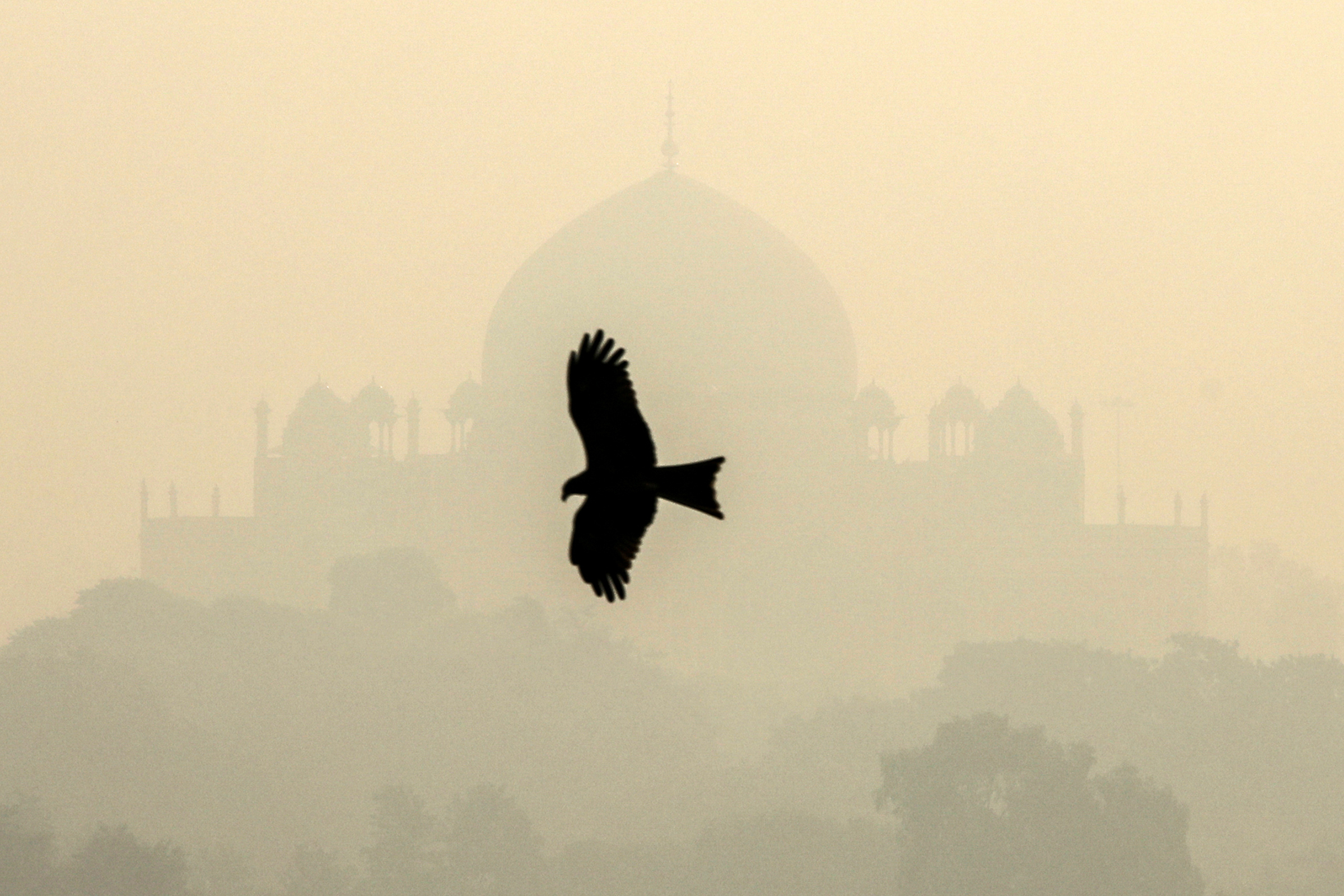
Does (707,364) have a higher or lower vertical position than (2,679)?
higher

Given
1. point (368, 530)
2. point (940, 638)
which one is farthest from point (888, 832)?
point (368, 530)

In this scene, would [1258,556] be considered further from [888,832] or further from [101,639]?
[888,832]

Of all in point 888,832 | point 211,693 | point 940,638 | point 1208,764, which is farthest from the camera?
point 940,638

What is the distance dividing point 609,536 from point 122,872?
66.0ft

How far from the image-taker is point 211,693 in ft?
119

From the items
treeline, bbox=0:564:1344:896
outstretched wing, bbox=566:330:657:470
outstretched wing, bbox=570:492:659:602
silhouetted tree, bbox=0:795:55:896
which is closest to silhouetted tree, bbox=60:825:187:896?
silhouetted tree, bbox=0:795:55:896

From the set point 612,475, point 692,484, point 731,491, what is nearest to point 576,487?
point 612,475

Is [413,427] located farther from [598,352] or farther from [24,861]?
[598,352]

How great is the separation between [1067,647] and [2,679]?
1346 cm

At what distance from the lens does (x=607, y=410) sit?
21.1 ft

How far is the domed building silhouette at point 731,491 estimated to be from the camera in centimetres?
4803

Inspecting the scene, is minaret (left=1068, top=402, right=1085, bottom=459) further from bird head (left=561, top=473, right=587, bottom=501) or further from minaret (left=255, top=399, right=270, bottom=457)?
bird head (left=561, top=473, right=587, bottom=501)

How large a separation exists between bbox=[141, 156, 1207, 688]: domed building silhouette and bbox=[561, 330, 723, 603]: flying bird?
130 ft

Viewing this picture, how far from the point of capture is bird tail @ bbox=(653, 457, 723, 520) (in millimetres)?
6215
